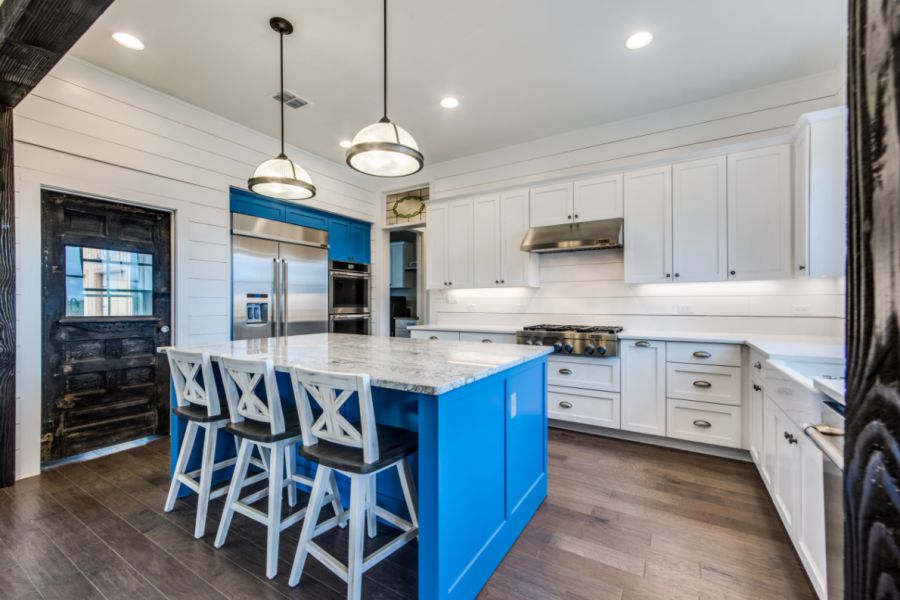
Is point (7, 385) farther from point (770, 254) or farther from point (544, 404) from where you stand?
point (770, 254)

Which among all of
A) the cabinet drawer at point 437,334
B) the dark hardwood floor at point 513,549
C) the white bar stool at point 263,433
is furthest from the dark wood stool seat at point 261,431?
the cabinet drawer at point 437,334

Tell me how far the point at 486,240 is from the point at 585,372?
183 centimetres

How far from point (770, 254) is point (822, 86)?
4.77 ft

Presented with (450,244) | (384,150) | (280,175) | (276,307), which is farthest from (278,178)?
(450,244)

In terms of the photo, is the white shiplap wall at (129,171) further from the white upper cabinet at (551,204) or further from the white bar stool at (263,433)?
the white upper cabinet at (551,204)

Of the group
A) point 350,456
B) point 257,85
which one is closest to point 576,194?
point 257,85

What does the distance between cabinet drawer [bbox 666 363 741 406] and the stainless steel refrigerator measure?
12.7 feet

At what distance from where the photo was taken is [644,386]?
11.2 ft

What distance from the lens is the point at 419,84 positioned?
345 centimetres

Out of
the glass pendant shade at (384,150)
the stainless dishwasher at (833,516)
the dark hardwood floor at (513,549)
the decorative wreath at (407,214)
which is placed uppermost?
the decorative wreath at (407,214)

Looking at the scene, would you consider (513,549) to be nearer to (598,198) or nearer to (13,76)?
(598,198)

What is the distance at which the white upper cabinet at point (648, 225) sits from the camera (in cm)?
360

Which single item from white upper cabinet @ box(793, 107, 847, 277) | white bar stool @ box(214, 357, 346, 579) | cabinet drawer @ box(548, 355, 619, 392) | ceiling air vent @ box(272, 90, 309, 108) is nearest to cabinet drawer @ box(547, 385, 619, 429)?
cabinet drawer @ box(548, 355, 619, 392)

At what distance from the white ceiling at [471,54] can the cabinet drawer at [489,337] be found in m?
2.22
